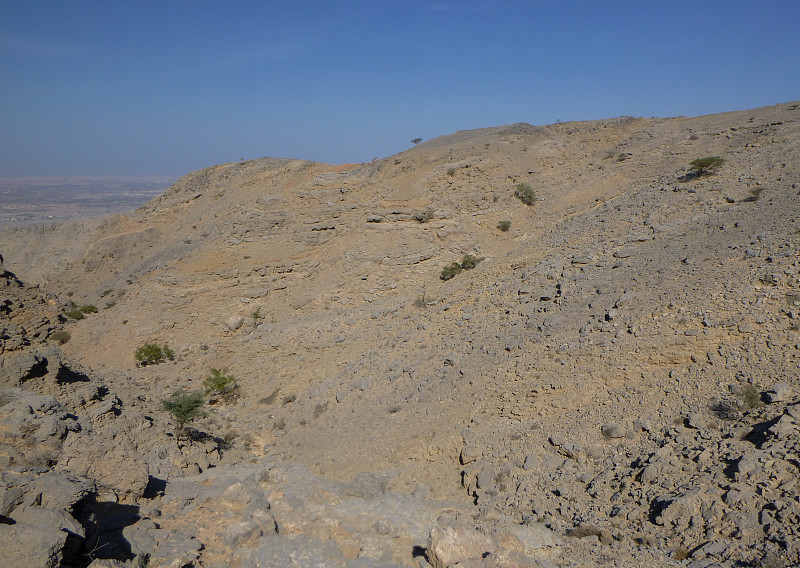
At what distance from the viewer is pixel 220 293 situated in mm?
15773

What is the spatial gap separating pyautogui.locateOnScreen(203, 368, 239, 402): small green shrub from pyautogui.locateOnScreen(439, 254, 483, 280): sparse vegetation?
6934 mm

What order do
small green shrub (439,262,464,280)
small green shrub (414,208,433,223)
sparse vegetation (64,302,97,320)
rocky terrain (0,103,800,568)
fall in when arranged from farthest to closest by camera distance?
small green shrub (414,208,433,223)
sparse vegetation (64,302,97,320)
small green shrub (439,262,464,280)
rocky terrain (0,103,800,568)

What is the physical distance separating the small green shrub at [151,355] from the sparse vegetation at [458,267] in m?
8.66

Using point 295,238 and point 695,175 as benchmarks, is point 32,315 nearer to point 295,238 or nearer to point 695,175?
point 295,238

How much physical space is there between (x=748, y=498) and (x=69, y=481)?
7.41 m

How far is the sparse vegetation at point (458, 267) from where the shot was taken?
15.2m

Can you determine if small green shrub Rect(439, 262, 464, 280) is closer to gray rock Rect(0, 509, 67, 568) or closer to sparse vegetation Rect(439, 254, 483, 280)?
sparse vegetation Rect(439, 254, 483, 280)

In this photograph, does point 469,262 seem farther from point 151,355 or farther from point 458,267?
point 151,355

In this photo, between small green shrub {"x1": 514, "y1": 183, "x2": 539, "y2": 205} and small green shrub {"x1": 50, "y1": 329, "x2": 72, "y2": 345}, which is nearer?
small green shrub {"x1": 50, "y1": 329, "x2": 72, "y2": 345}

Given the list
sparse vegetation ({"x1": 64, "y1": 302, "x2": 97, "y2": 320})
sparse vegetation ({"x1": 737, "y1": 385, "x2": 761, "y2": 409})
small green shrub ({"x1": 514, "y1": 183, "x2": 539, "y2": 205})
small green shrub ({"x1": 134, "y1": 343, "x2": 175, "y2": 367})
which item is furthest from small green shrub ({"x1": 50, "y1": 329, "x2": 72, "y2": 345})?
sparse vegetation ({"x1": 737, "y1": 385, "x2": 761, "y2": 409})

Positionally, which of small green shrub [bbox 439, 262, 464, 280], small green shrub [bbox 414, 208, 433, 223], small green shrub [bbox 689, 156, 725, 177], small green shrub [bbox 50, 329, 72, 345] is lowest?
small green shrub [bbox 50, 329, 72, 345]

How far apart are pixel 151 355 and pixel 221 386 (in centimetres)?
297

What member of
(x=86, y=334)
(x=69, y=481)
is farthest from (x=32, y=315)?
(x=69, y=481)

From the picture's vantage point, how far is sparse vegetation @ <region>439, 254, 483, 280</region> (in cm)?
1521
